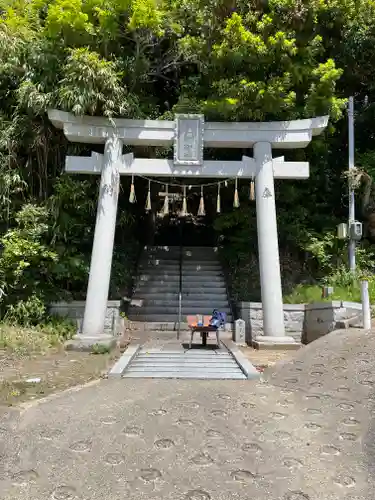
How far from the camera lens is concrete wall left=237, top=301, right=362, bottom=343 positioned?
9281 millimetres

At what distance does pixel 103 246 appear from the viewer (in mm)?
9133

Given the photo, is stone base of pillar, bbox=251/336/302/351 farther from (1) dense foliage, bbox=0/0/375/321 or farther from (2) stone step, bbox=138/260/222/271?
(2) stone step, bbox=138/260/222/271

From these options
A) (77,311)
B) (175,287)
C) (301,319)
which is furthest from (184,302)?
(301,319)

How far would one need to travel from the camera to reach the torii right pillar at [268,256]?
9.15 m

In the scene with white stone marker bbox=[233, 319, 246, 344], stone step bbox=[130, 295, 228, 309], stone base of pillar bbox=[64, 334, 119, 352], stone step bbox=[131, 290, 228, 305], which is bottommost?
stone base of pillar bbox=[64, 334, 119, 352]

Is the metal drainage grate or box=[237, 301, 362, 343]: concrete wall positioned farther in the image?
box=[237, 301, 362, 343]: concrete wall

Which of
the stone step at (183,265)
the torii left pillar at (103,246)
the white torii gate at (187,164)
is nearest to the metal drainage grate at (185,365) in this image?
the torii left pillar at (103,246)

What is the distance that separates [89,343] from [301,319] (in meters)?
5.24

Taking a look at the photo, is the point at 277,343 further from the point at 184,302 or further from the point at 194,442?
the point at 194,442

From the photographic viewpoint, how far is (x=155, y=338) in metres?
9.99

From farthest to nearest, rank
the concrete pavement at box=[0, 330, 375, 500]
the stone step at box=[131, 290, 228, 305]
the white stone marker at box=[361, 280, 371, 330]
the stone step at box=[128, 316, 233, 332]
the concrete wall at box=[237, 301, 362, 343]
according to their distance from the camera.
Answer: the stone step at box=[131, 290, 228, 305], the stone step at box=[128, 316, 233, 332], the concrete wall at box=[237, 301, 362, 343], the white stone marker at box=[361, 280, 371, 330], the concrete pavement at box=[0, 330, 375, 500]

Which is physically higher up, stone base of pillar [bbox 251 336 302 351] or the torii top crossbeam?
the torii top crossbeam

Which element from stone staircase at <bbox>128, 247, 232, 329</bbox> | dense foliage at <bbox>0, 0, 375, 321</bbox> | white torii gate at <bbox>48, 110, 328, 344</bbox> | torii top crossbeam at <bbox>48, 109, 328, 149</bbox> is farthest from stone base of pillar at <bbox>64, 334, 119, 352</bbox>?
torii top crossbeam at <bbox>48, 109, 328, 149</bbox>

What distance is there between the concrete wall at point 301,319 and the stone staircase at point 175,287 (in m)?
1.03
